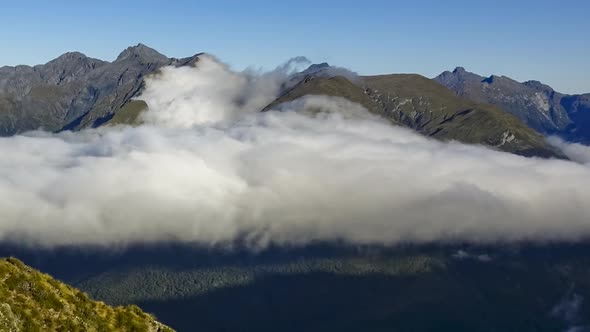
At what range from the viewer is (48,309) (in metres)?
50.9

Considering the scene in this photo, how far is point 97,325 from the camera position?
5322 cm

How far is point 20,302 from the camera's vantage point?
4978 centimetres

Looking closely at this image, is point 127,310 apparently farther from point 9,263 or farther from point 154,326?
point 9,263

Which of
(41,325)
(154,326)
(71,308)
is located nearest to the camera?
(41,325)

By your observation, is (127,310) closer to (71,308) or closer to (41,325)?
(71,308)

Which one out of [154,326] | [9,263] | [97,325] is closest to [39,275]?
[9,263]

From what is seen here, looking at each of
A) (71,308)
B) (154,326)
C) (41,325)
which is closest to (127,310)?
(154,326)

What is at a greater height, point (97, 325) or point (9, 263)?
point (9, 263)

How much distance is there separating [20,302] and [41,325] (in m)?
3.00

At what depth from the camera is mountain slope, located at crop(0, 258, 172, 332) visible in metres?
48.0

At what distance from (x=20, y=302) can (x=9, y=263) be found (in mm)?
5833

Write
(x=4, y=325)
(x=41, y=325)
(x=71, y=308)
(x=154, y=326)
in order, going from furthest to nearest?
(x=154, y=326) < (x=71, y=308) < (x=41, y=325) < (x=4, y=325)

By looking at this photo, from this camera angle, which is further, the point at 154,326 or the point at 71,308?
the point at 154,326

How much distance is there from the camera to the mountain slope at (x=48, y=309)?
158 ft
